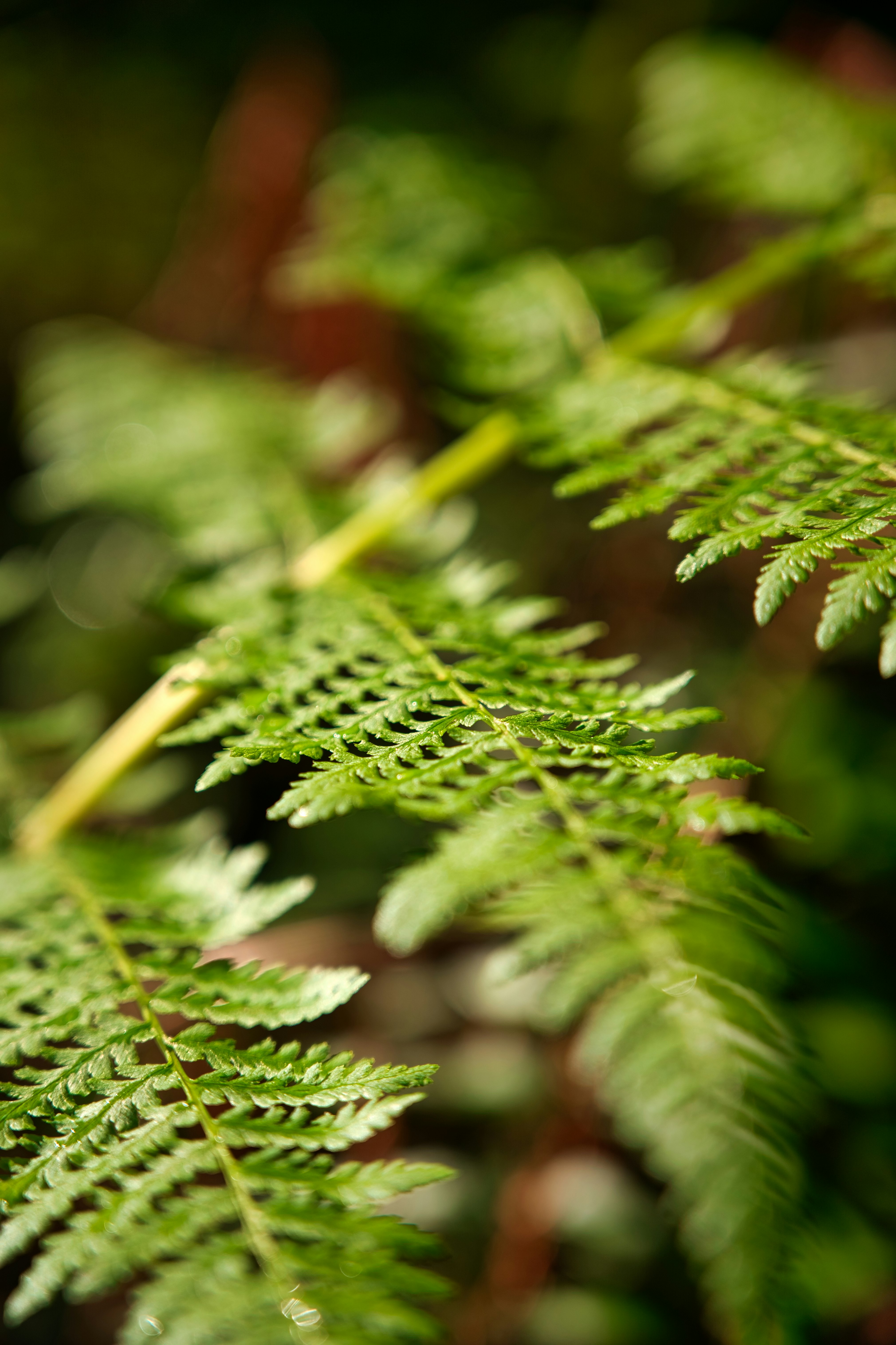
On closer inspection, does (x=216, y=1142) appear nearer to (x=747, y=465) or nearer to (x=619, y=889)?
(x=619, y=889)

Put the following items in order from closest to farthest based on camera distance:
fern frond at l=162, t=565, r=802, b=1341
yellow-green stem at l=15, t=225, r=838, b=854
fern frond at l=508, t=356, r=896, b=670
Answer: fern frond at l=162, t=565, r=802, b=1341
fern frond at l=508, t=356, r=896, b=670
yellow-green stem at l=15, t=225, r=838, b=854

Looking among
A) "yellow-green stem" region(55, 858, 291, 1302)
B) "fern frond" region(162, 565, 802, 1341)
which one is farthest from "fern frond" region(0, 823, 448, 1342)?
"fern frond" region(162, 565, 802, 1341)

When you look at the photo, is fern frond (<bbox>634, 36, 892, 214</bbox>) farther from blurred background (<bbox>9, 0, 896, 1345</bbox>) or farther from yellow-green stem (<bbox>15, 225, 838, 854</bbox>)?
blurred background (<bbox>9, 0, 896, 1345</bbox>)

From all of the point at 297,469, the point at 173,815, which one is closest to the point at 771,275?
the point at 297,469

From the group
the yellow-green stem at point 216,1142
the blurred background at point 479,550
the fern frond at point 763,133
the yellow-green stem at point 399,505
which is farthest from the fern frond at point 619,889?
the fern frond at point 763,133

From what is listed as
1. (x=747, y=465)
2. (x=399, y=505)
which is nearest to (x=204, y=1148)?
(x=747, y=465)

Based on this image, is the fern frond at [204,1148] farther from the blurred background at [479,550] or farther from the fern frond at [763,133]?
the fern frond at [763,133]
